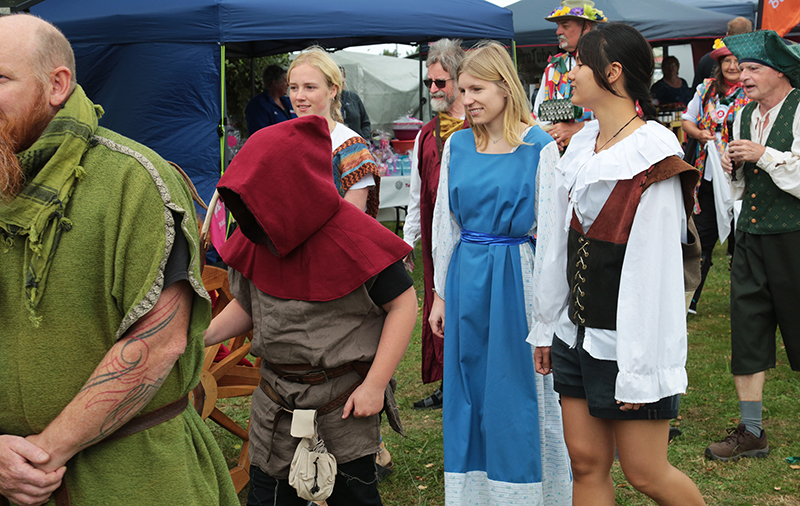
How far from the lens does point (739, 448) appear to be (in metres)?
3.86

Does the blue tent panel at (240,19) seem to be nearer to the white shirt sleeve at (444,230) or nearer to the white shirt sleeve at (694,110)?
the white shirt sleeve at (694,110)

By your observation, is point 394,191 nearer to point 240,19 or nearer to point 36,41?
point 240,19

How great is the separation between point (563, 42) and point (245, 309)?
421cm

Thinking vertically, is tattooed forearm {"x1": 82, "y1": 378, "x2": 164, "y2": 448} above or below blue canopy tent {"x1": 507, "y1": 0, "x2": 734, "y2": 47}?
below

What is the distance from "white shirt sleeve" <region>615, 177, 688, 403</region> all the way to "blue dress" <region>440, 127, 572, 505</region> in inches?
32.3

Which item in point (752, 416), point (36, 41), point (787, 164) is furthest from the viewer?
point (752, 416)

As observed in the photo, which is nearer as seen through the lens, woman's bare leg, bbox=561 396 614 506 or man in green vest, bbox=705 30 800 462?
woman's bare leg, bbox=561 396 614 506

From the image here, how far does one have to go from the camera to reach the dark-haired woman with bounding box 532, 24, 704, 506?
216cm

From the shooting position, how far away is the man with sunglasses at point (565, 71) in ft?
16.5

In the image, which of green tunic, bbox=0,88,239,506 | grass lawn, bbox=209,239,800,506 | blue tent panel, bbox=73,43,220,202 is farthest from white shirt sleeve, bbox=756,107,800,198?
blue tent panel, bbox=73,43,220,202

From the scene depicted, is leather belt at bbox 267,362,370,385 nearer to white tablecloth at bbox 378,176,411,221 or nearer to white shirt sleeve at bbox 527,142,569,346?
white shirt sleeve at bbox 527,142,569,346

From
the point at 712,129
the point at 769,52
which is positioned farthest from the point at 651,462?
the point at 712,129

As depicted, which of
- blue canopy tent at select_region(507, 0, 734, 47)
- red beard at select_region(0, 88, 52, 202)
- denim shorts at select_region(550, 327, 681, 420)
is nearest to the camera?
red beard at select_region(0, 88, 52, 202)

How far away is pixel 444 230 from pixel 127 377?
1872 millimetres
